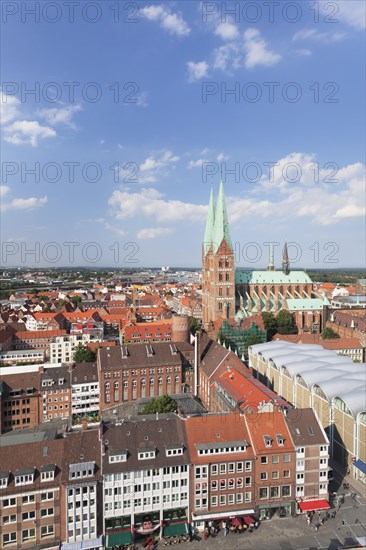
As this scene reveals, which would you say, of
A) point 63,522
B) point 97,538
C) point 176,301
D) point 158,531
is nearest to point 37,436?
point 63,522

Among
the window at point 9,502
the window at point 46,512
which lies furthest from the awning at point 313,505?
the window at point 9,502

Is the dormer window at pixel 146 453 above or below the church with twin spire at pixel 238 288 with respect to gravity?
below

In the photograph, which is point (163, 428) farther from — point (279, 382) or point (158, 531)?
point (279, 382)

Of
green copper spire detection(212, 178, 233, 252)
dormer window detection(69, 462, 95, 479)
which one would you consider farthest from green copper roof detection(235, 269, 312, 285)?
dormer window detection(69, 462, 95, 479)

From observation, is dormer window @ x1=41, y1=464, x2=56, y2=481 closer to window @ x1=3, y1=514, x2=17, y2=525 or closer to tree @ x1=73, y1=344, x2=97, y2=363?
window @ x1=3, y1=514, x2=17, y2=525

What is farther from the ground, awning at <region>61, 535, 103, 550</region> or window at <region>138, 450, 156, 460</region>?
window at <region>138, 450, 156, 460</region>

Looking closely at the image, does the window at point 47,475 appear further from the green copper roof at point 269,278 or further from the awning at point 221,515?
the green copper roof at point 269,278

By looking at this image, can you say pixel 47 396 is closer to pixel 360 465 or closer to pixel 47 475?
pixel 47 475
